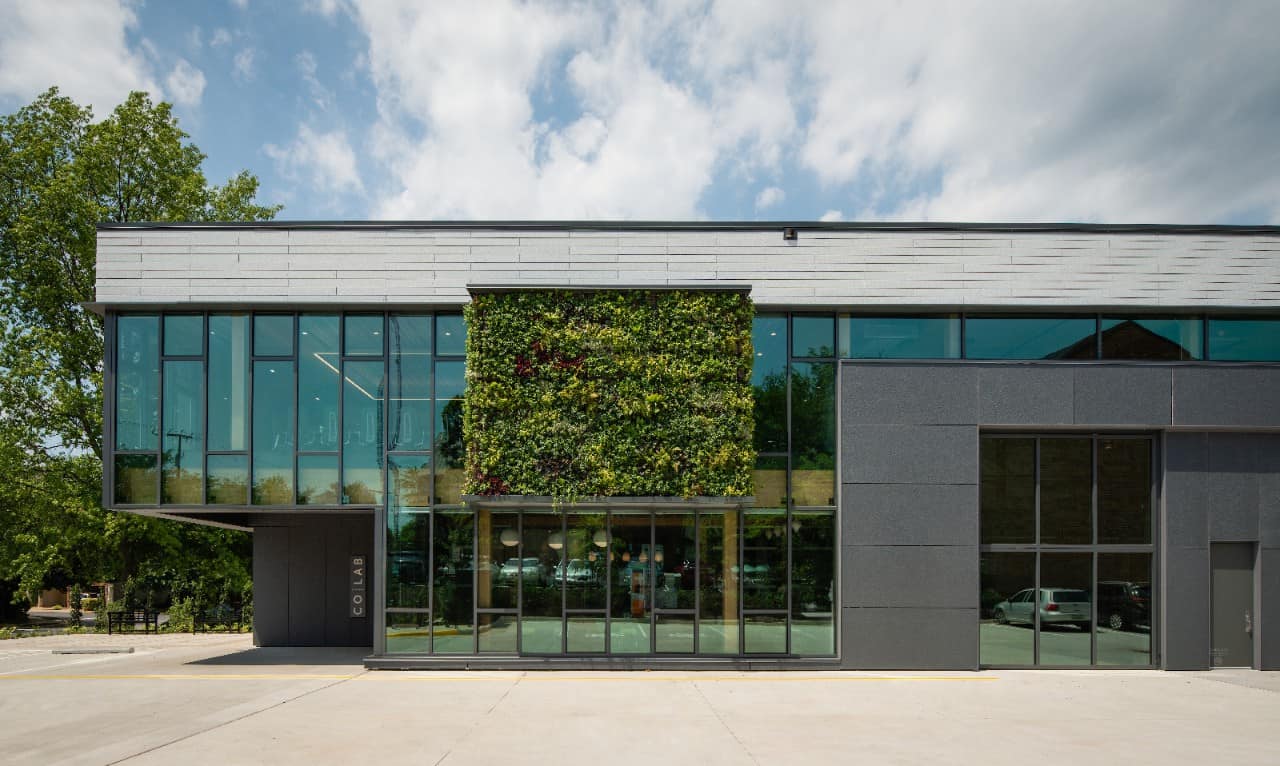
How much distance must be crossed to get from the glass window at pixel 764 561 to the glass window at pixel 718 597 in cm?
20

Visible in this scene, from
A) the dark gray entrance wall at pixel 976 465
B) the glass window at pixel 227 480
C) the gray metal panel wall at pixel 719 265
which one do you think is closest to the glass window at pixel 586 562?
the dark gray entrance wall at pixel 976 465

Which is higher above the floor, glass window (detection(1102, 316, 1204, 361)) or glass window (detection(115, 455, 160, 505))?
glass window (detection(1102, 316, 1204, 361))

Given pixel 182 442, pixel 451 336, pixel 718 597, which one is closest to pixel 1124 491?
pixel 718 597

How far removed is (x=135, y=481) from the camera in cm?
1446

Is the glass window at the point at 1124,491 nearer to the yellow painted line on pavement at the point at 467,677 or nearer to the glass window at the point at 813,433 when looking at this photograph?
the yellow painted line on pavement at the point at 467,677

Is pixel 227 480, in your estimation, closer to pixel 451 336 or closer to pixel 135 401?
pixel 135 401

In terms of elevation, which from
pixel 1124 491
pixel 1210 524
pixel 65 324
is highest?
pixel 65 324

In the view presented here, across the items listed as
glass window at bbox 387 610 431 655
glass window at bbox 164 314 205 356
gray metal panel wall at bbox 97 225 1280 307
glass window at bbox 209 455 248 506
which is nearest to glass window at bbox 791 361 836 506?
gray metal panel wall at bbox 97 225 1280 307

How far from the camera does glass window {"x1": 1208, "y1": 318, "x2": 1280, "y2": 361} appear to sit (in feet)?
48.8

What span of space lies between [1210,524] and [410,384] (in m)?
15.2

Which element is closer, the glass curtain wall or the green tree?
the glass curtain wall

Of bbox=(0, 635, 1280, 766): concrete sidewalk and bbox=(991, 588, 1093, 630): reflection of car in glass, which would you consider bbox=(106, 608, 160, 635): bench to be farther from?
bbox=(991, 588, 1093, 630): reflection of car in glass

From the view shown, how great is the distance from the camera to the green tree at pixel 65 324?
2386cm

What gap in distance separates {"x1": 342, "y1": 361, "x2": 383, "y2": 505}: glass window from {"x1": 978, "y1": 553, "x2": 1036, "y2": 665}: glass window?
11.3 meters
